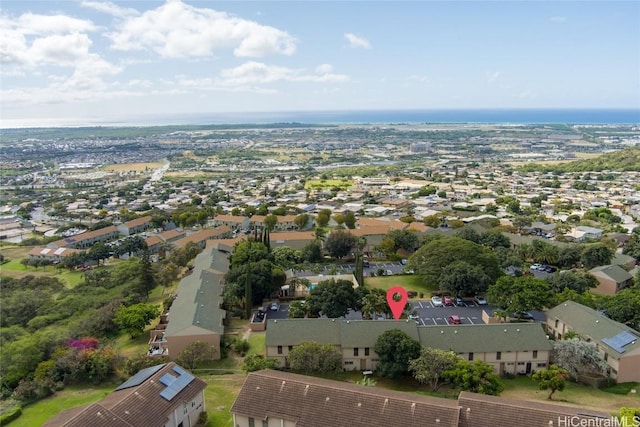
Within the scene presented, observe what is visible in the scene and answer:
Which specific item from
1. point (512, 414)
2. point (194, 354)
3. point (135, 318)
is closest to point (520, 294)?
point (512, 414)

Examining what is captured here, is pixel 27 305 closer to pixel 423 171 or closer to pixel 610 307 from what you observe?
pixel 610 307

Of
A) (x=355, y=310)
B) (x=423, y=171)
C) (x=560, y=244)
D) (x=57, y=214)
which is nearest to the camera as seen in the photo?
(x=355, y=310)

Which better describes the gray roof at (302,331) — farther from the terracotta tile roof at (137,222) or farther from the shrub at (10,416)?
the terracotta tile roof at (137,222)

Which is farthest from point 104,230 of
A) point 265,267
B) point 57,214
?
point 265,267

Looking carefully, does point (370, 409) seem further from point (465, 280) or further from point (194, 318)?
point (465, 280)

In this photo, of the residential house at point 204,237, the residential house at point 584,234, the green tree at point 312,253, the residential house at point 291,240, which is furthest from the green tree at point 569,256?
the residential house at point 204,237

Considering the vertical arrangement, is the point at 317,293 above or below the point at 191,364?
above
